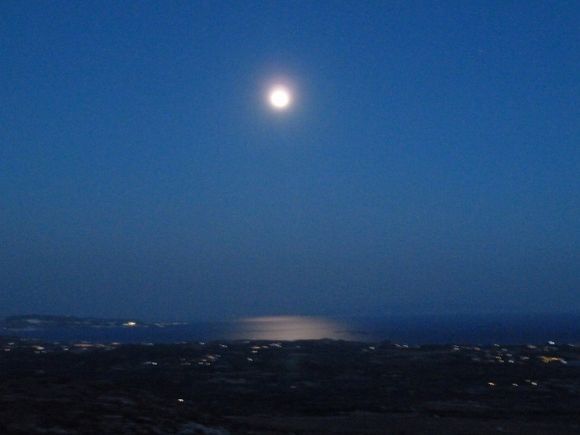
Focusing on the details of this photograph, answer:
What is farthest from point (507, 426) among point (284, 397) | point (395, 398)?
point (284, 397)

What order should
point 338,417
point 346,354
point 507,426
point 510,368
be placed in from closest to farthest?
point 507,426 < point 338,417 < point 510,368 < point 346,354

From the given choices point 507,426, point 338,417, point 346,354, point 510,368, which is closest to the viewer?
point 507,426

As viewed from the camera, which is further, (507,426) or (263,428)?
(507,426)

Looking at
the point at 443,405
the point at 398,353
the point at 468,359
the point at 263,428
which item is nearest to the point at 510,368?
the point at 468,359

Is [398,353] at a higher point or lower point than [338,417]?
higher

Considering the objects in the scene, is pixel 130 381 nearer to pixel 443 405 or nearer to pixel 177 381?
pixel 177 381

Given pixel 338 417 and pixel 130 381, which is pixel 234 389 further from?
pixel 338 417
